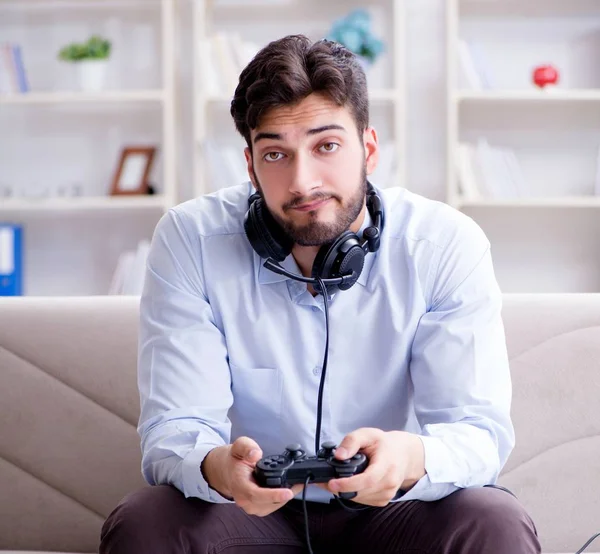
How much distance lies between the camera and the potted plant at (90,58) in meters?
3.56

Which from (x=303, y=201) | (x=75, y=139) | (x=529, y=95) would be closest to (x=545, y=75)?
(x=529, y=95)

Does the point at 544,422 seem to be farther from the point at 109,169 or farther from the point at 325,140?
the point at 109,169

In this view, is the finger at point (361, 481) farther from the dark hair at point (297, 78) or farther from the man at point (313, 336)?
the dark hair at point (297, 78)

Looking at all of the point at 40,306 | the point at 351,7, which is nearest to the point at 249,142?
the point at 40,306

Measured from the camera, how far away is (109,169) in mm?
3752

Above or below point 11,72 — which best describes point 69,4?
above

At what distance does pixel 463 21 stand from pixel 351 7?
1.47 feet

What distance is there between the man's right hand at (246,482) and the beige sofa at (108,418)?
0.55 m

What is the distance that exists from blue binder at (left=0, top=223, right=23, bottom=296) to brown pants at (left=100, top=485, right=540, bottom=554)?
2.43 meters

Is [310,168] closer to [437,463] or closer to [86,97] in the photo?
[437,463]

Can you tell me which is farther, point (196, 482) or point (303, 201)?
point (303, 201)

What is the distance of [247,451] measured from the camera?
1202 millimetres

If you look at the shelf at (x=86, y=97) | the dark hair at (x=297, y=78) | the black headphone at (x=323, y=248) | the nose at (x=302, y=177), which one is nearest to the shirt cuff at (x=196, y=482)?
the black headphone at (x=323, y=248)

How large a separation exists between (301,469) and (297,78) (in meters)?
0.64
